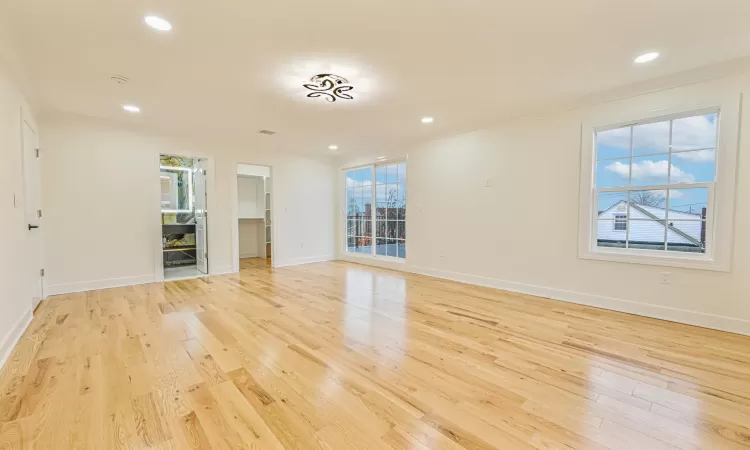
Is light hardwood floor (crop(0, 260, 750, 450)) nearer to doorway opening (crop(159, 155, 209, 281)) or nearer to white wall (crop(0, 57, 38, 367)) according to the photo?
white wall (crop(0, 57, 38, 367))

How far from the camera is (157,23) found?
Answer: 2225mm

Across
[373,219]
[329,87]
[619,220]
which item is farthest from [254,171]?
[619,220]

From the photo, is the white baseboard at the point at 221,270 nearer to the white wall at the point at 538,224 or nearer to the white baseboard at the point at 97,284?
the white baseboard at the point at 97,284

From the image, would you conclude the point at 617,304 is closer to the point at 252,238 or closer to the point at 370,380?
the point at 370,380

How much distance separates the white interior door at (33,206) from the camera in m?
3.38

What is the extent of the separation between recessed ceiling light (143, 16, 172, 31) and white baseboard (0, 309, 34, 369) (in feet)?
8.31

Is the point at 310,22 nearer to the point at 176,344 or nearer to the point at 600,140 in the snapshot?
the point at 176,344

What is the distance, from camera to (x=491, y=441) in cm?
152

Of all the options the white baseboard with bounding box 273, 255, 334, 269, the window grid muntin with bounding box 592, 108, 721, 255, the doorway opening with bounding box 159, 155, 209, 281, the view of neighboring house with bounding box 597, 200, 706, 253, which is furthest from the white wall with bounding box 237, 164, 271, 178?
the view of neighboring house with bounding box 597, 200, 706, 253

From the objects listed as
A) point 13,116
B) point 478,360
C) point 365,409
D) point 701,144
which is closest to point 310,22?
point 365,409

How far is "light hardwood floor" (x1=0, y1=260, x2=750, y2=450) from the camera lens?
5.16ft

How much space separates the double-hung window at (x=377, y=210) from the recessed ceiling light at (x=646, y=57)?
3.78 metres

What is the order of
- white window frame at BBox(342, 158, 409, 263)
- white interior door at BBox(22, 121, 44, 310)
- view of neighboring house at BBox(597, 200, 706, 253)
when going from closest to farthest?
1. view of neighboring house at BBox(597, 200, 706, 253)
2. white interior door at BBox(22, 121, 44, 310)
3. white window frame at BBox(342, 158, 409, 263)

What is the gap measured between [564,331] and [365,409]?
216 cm
